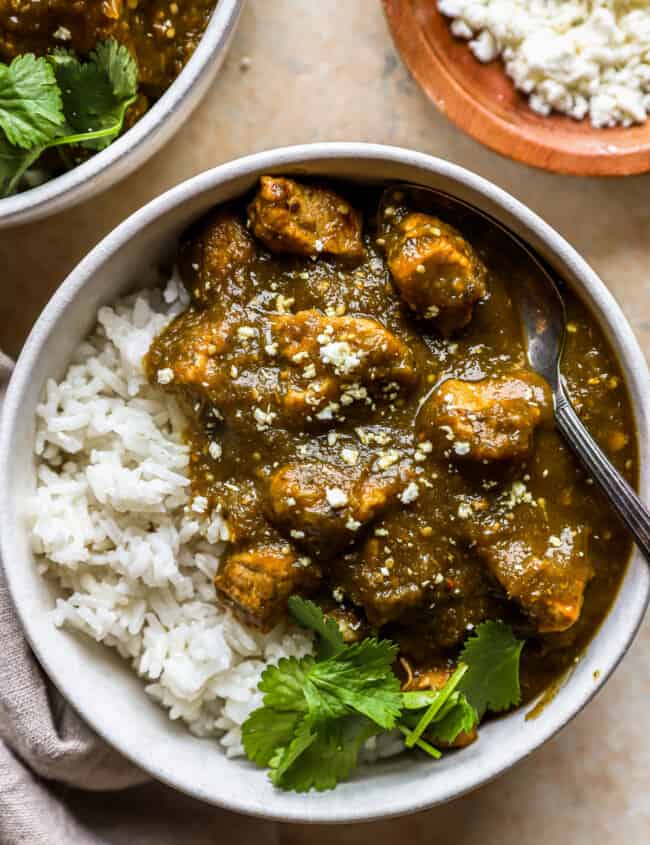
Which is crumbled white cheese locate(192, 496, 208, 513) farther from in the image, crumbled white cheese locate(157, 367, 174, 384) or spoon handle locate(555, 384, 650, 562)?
spoon handle locate(555, 384, 650, 562)

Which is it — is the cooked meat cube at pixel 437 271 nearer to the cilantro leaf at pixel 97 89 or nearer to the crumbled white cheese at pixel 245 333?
the crumbled white cheese at pixel 245 333

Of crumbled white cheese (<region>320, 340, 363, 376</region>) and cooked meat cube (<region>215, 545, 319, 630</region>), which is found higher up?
crumbled white cheese (<region>320, 340, 363, 376</region>)

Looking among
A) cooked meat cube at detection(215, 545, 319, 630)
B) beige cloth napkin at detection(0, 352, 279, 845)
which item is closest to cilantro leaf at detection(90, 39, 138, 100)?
beige cloth napkin at detection(0, 352, 279, 845)

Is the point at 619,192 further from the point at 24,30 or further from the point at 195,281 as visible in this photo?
the point at 24,30

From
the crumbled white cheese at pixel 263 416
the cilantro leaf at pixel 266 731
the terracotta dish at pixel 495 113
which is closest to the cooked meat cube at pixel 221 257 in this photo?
the crumbled white cheese at pixel 263 416

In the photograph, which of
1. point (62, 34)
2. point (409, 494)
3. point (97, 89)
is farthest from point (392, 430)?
point (62, 34)

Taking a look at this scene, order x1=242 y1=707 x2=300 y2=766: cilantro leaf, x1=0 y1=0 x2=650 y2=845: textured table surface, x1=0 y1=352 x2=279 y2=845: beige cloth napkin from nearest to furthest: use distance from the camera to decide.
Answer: x1=242 y1=707 x2=300 y2=766: cilantro leaf, x1=0 y1=352 x2=279 y2=845: beige cloth napkin, x1=0 y1=0 x2=650 y2=845: textured table surface

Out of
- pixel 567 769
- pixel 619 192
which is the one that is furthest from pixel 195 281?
pixel 567 769
